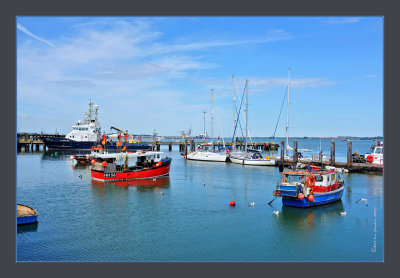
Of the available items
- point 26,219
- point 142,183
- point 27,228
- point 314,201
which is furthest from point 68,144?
point 314,201

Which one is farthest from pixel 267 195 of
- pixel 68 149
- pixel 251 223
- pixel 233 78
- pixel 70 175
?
pixel 68 149

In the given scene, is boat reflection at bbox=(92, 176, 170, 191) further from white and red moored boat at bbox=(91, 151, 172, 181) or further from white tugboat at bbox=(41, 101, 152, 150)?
white tugboat at bbox=(41, 101, 152, 150)

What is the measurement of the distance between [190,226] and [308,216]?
8.33 meters

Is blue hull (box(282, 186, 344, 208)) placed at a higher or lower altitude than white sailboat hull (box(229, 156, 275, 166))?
lower

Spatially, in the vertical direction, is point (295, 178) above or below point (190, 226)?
above

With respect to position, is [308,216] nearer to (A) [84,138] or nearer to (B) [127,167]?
(B) [127,167]

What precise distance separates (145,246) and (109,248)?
5.66 ft

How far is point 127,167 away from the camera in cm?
3797

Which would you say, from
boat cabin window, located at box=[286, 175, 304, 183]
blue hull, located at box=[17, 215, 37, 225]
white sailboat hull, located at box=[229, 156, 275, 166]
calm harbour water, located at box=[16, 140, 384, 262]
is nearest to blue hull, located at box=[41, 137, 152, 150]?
white sailboat hull, located at box=[229, 156, 275, 166]

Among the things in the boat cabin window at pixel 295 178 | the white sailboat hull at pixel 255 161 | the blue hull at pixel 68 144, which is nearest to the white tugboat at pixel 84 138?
the blue hull at pixel 68 144

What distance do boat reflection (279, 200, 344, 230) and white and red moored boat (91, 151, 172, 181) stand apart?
1833cm

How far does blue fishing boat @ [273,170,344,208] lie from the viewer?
24.0m

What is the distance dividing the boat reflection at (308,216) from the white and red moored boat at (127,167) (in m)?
18.3

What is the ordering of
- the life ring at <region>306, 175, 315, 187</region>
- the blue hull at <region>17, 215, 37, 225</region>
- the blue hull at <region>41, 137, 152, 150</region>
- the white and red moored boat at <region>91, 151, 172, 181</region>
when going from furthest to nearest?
the blue hull at <region>41, 137, 152, 150</region> → the white and red moored boat at <region>91, 151, 172, 181</region> → the life ring at <region>306, 175, 315, 187</region> → the blue hull at <region>17, 215, 37, 225</region>
